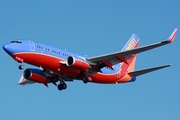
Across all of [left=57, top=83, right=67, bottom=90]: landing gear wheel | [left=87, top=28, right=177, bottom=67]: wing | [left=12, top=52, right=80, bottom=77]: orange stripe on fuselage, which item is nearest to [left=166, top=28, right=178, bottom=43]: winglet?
[left=87, top=28, right=177, bottom=67]: wing

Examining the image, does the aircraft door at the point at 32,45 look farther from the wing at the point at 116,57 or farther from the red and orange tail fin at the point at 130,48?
the red and orange tail fin at the point at 130,48

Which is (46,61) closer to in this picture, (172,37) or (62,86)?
(62,86)

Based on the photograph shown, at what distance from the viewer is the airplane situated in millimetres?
63906

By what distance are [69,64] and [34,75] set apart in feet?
21.9

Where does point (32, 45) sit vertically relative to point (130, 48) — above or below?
below

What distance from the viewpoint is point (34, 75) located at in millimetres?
70312

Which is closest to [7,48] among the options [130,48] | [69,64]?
[69,64]

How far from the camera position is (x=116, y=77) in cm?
7319

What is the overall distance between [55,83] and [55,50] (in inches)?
298

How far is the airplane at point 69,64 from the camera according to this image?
63906 millimetres

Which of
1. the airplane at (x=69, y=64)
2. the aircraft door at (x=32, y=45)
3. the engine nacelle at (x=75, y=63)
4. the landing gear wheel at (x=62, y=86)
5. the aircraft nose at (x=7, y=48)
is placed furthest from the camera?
the landing gear wheel at (x=62, y=86)

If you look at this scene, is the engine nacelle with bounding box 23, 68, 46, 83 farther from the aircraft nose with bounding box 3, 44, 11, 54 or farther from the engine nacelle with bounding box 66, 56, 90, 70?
the aircraft nose with bounding box 3, 44, 11, 54

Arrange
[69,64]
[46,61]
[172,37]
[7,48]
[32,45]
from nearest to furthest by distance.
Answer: [172,37]
[7,48]
[32,45]
[46,61]
[69,64]

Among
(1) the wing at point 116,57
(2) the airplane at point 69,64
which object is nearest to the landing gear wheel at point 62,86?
(2) the airplane at point 69,64
